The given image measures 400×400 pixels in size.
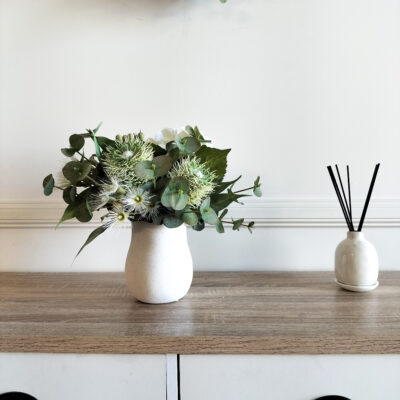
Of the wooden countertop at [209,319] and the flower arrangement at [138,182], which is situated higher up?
the flower arrangement at [138,182]

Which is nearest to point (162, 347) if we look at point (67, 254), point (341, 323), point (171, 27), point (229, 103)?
point (341, 323)

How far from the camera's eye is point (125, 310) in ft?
2.04

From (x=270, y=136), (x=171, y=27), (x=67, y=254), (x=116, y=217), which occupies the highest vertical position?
(x=171, y=27)

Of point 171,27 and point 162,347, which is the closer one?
point 162,347

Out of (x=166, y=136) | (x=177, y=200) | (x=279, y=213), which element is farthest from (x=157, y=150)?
(x=279, y=213)

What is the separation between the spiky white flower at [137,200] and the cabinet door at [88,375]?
0.24m

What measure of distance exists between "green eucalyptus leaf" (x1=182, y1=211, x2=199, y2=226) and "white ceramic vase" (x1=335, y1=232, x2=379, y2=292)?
1.21 feet

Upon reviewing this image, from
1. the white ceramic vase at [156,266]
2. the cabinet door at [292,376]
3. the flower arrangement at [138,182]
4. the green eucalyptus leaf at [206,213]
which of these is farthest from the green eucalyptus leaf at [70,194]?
the cabinet door at [292,376]

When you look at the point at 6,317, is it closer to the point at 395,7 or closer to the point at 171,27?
the point at 171,27

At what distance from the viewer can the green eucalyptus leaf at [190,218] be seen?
0.59m

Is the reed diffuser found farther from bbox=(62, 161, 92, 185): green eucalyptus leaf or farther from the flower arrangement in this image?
bbox=(62, 161, 92, 185): green eucalyptus leaf

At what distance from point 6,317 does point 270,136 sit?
767 mm

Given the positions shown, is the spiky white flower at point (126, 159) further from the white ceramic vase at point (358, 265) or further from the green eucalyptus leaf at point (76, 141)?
the white ceramic vase at point (358, 265)

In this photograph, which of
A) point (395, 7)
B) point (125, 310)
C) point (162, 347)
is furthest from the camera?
point (395, 7)
